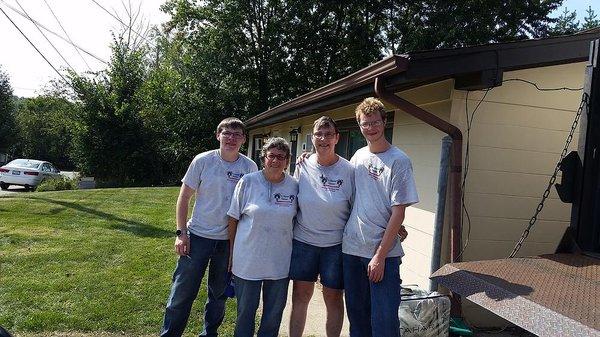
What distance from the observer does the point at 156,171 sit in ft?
72.1

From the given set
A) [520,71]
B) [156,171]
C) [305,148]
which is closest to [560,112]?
[520,71]

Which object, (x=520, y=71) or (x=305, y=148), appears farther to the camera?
(x=305, y=148)

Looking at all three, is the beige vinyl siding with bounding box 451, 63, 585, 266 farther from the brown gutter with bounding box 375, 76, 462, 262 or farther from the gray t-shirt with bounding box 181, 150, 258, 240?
the gray t-shirt with bounding box 181, 150, 258, 240

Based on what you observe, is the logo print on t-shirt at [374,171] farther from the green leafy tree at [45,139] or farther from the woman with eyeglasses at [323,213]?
the green leafy tree at [45,139]

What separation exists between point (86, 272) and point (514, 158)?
4.75m

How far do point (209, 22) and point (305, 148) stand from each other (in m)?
14.9

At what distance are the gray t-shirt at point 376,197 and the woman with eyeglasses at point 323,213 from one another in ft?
0.27

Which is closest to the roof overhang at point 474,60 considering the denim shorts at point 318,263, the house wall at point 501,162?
the house wall at point 501,162

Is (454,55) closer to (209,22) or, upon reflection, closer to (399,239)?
(399,239)

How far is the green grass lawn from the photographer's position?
12.3 feet

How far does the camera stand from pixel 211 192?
3.06 meters

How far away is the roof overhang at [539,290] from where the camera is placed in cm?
196

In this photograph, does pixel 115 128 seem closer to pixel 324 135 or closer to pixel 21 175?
pixel 21 175

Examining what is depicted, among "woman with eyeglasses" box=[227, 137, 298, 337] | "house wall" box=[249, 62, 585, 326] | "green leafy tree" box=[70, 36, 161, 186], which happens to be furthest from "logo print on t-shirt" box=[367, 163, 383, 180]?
"green leafy tree" box=[70, 36, 161, 186]
